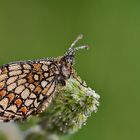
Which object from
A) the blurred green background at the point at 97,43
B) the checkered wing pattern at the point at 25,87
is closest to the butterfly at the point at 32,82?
the checkered wing pattern at the point at 25,87

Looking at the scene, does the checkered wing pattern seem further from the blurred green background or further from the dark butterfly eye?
the blurred green background

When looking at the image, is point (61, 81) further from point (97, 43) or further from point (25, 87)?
point (97, 43)

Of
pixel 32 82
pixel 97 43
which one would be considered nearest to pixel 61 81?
pixel 32 82

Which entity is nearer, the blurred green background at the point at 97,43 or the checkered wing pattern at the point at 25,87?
the checkered wing pattern at the point at 25,87

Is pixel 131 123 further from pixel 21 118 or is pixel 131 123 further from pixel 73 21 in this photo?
pixel 21 118

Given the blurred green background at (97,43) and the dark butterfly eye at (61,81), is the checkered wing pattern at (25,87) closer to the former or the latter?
the dark butterfly eye at (61,81)

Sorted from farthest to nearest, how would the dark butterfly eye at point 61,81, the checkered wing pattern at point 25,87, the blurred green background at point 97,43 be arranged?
1. the blurred green background at point 97,43
2. the dark butterfly eye at point 61,81
3. the checkered wing pattern at point 25,87

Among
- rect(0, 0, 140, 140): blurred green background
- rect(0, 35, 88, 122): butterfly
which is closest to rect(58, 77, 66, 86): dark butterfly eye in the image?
rect(0, 35, 88, 122): butterfly

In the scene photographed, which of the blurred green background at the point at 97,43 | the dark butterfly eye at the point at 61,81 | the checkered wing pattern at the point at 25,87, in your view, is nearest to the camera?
the checkered wing pattern at the point at 25,87
